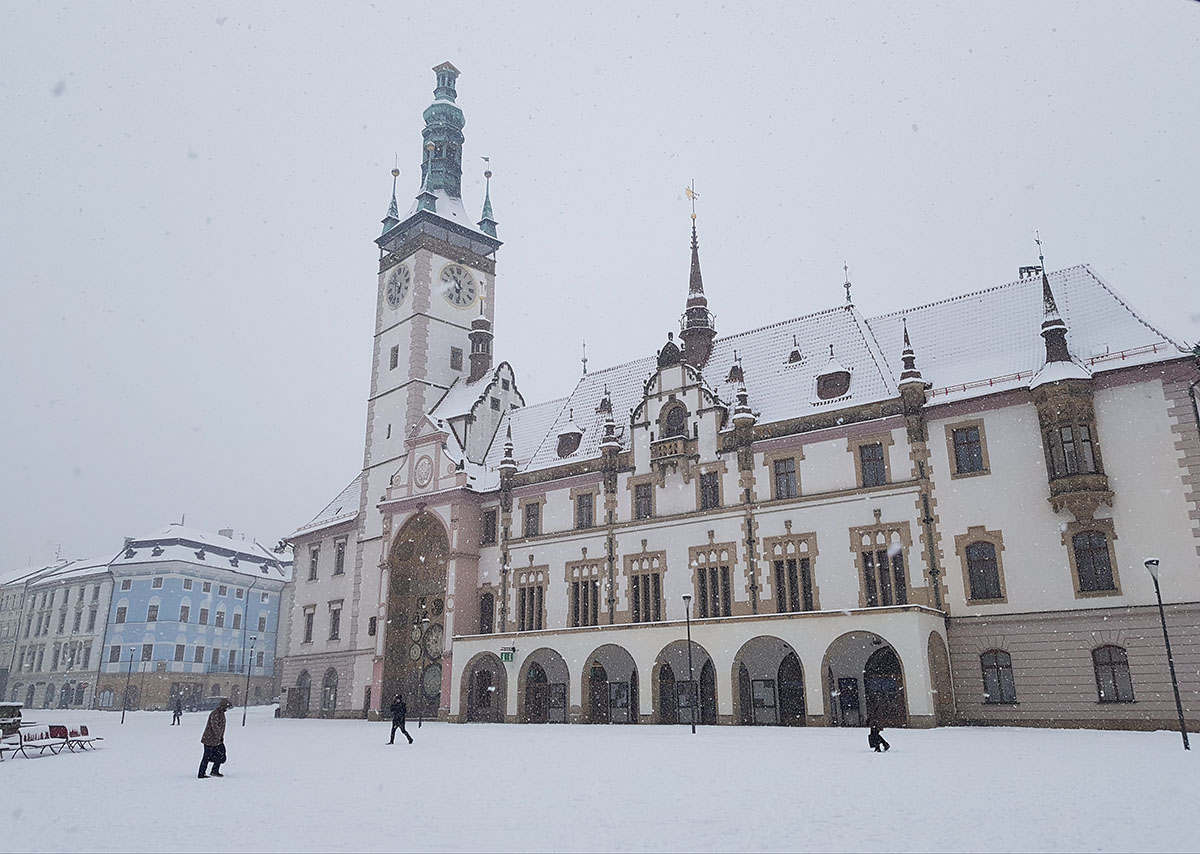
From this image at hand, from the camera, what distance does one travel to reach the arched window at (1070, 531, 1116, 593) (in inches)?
1215

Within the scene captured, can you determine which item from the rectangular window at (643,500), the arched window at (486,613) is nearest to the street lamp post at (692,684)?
the rectangular window at (643,500)

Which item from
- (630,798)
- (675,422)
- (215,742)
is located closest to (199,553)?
(675,422)

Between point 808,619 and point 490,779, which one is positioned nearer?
point 490,779

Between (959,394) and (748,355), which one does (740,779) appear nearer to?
(959,394)

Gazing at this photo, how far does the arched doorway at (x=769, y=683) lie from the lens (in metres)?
35.2

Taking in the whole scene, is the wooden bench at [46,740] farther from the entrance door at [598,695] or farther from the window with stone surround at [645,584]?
the window with stone surround at [645,584]

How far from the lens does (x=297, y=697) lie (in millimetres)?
57406

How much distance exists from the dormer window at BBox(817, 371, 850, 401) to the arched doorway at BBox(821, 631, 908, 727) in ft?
35.0

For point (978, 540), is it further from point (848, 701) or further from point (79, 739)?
point (79, 739)

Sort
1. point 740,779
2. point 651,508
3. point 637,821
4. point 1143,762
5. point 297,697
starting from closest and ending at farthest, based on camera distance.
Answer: point 637,821
point 740,779
point 1143,762
point 651,508
point 297,697

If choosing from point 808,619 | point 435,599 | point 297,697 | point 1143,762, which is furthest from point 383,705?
point 1143,762

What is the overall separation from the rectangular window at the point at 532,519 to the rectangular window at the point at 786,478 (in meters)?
14.0

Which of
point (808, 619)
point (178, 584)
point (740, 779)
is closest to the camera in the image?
point (740, 779)

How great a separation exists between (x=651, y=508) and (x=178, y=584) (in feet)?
185
